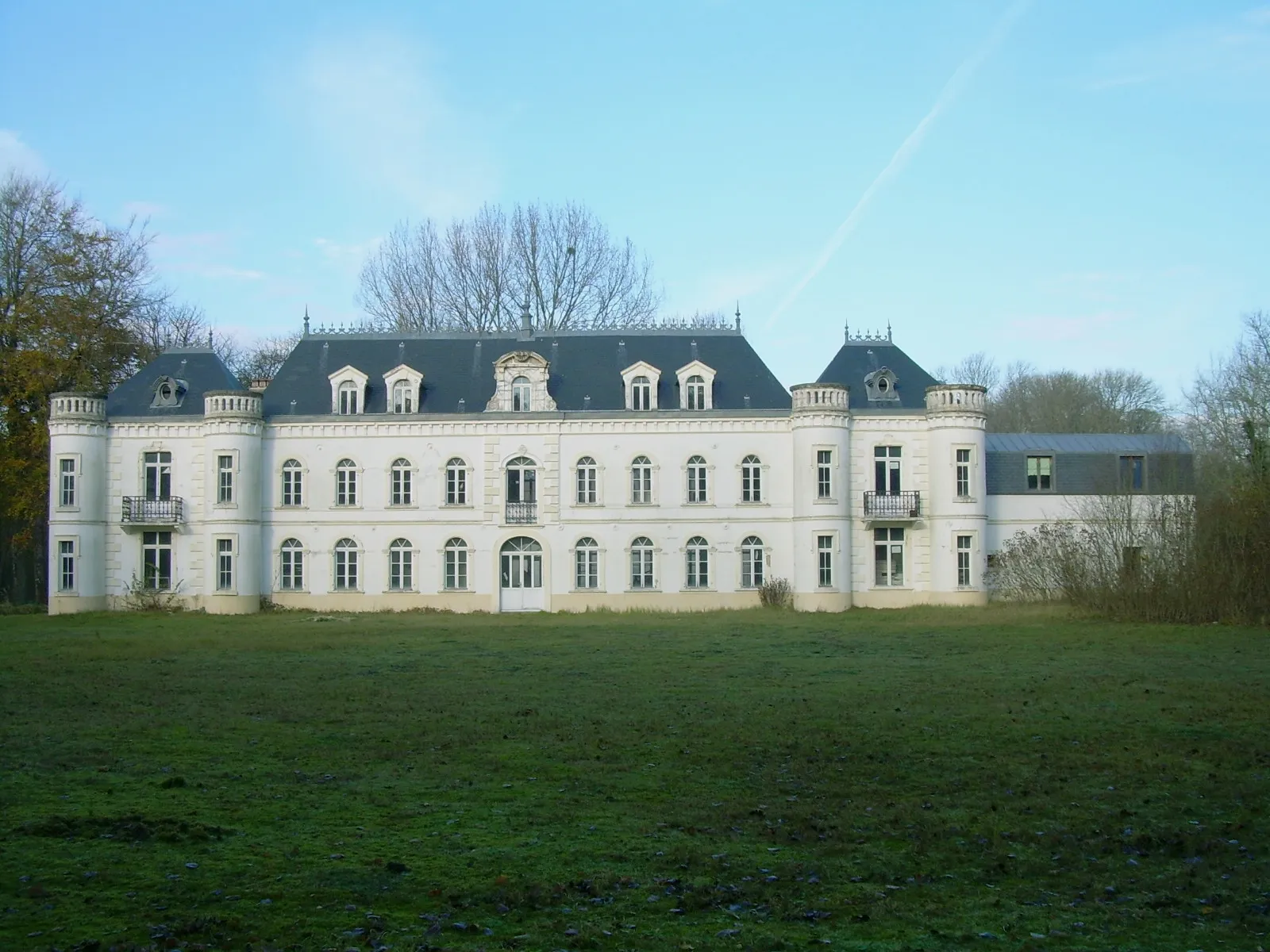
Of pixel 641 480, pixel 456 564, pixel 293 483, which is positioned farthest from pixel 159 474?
pixel 641 480

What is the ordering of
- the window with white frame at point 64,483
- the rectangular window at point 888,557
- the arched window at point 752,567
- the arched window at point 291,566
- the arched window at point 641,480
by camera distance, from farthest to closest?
1. the arched window at point 291,566
2. the arched window at point 641,480
3. the arched window at point 752,567
4. the window with white frame at point 64,483
5. the rectangular window at point 888,557

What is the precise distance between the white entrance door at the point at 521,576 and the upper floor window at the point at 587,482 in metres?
2.20

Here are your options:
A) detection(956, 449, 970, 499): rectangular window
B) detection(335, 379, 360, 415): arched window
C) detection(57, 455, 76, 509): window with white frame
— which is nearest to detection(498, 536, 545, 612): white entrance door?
detection(335, 379, 360, 415): arched window

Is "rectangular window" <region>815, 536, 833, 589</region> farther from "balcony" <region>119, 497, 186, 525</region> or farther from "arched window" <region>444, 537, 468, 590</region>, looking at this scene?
"balcony" <region>119, 497, 186, 525</region>

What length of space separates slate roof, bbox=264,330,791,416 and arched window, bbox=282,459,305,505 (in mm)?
1797

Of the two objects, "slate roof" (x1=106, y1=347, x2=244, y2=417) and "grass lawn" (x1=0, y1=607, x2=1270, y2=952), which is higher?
"slate roof" (x1=106, y1=347, x2=244, y2=417)

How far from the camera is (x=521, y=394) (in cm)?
4212

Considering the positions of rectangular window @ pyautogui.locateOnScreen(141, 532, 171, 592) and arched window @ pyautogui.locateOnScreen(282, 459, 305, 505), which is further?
arched window @ pyautogui.locateOnScreen(282, 459, 305, 505)

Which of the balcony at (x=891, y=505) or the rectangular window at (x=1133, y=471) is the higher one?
the rectangular window at (x=1133, y=471)

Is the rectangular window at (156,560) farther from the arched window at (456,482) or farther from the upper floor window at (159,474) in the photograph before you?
the arched window at (456,482)

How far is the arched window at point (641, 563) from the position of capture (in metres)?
41.7

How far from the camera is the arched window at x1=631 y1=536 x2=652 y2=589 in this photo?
41.7 meters

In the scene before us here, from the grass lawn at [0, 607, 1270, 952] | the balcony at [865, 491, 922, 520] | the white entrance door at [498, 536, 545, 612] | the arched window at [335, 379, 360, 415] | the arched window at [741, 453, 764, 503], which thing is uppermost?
the arched window at [335, 379, 360, 415]

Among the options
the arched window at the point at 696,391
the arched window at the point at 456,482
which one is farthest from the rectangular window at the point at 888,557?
the arched window at the point at 456,482
